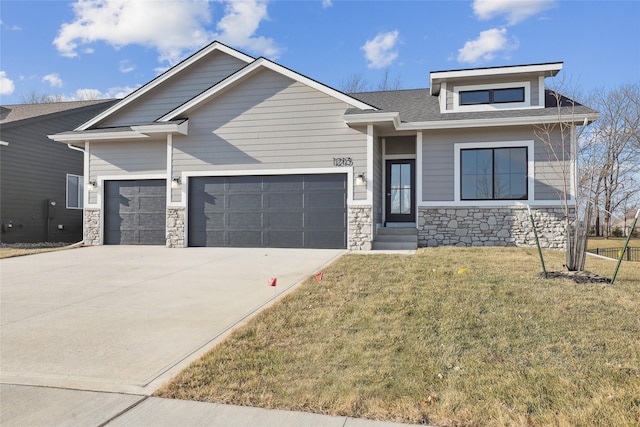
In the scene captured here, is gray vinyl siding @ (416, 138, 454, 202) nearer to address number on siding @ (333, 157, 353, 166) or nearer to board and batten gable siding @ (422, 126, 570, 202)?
board and batten gable siding @ (422, 126, 570, 202)

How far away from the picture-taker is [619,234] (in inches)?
810

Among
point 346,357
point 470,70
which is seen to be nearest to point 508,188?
point 470,70

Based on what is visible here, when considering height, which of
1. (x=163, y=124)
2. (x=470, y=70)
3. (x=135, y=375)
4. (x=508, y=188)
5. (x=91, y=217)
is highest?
(x=470, y=70)

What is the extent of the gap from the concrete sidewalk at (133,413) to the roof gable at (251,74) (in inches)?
358

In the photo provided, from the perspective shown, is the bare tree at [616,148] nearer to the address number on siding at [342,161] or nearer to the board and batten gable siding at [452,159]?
the board and batten gable siding at [452,159]

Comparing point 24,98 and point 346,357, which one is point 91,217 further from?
point 24,98

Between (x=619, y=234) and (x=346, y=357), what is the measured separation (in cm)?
2300

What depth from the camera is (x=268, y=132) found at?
11586mm

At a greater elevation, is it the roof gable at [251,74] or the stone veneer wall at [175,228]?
the roof gable at [251,74]

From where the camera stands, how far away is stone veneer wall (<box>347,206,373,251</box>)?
10.8 meters

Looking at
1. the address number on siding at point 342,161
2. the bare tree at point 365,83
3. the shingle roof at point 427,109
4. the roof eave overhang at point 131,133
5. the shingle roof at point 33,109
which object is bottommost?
the address number on siding at point 342,161

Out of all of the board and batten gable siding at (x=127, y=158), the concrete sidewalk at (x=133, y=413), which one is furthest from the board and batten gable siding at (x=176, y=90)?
the concrete sidewalk at (x=133, y=413)

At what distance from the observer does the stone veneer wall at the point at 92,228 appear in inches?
520

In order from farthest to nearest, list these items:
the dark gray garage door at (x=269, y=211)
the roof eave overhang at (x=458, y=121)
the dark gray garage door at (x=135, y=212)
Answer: the dark gray garage door at (x=135, y=212)
the dark gray garage door at (x=269, y=211)
the roof eave overhang at (x=458, y=121)
